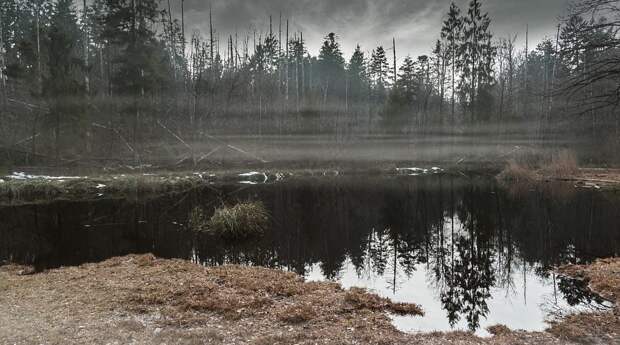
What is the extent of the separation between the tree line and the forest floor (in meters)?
20.6

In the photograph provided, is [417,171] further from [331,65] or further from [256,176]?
[331,65]

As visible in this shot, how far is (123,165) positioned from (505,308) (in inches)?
1026

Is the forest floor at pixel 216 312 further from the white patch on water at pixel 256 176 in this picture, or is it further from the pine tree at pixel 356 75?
the pine tree at pixel 356 75

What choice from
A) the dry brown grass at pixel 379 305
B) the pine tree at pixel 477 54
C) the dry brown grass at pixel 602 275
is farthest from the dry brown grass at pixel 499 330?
the pine tree at pixel 477 54

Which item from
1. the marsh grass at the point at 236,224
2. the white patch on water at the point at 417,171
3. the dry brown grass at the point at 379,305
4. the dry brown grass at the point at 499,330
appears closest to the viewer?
the dry brown grass at the point at 499,330

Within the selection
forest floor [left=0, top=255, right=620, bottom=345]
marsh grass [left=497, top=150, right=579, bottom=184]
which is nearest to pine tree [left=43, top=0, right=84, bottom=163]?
forest floor [left=0, top=255, right=620, bottom=345]

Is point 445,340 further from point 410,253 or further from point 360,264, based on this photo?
point 410,253

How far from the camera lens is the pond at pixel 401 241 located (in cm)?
739

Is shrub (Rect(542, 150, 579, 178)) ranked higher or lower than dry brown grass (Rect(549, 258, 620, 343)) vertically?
higher

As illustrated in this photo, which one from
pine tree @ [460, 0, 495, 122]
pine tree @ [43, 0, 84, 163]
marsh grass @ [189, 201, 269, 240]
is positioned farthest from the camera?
pine tree @ [460, 0, 495, 122]

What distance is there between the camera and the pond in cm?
739

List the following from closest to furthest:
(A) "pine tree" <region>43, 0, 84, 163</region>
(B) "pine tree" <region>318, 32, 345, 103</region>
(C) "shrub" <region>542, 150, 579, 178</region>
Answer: (A) "pine tree" <region>43, 0, 84, 163</region> < (C) "shrub" <region>542, 150, 579, 178</region> < (B) "pine tree" <region>318, 32, 345, 103</region>

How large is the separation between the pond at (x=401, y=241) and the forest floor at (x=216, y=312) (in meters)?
0.61

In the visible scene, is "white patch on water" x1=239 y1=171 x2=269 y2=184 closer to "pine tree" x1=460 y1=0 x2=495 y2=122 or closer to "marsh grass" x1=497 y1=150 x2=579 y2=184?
"marsh grass" x1=497 y1=150 x2=579 y2=184
